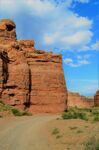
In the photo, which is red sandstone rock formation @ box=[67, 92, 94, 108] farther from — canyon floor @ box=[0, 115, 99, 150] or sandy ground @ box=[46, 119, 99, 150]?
sandy ground @ box=[46, 119, 99, 150]

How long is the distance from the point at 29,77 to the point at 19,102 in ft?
18.4

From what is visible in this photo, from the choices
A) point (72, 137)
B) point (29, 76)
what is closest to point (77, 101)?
point (29, 76)

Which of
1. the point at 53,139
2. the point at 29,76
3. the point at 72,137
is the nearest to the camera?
the point at 72,137

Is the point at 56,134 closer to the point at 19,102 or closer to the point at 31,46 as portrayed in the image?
the point at 19,102

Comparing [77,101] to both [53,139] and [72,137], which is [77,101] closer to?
[53,139]

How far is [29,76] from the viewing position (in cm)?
5344

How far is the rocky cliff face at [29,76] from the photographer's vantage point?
48.9 meters

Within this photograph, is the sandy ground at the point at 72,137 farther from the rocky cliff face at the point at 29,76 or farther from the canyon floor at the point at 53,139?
the rocky cliff face at the point at 29,76

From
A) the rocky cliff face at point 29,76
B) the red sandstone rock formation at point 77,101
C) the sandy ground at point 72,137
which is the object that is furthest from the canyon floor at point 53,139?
the red sandstone rock formation at point 77,101

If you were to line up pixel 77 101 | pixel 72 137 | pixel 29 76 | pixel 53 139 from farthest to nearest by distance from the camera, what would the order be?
pixel 77 101 → pixel 29 76 → pixel 53 139 → pixel 72 137

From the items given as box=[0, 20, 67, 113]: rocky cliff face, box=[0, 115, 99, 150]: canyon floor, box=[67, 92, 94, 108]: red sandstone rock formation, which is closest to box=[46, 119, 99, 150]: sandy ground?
box=[0, 115, 99, 150]: canyon floor

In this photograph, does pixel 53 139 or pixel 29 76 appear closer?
pixel 53 139

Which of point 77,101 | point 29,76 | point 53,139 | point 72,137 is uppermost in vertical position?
point 29,76

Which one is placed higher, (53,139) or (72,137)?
(72,137)
